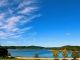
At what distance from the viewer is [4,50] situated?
63.0 m

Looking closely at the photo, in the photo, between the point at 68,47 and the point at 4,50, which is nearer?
the point at 4,50

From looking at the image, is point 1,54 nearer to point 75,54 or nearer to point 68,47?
point 75,54

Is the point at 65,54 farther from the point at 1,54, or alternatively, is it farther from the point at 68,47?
the point at 68,47

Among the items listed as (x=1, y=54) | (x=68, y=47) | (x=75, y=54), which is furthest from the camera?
(x=68, y=47)

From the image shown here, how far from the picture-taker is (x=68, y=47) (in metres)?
196

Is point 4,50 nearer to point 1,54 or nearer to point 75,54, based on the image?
point 1,54

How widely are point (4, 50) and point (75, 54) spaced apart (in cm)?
2176

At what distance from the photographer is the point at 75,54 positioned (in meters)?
55.3

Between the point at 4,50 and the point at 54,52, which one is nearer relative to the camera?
the point at 54,52

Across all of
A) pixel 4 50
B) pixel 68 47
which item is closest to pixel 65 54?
pixel 4 50

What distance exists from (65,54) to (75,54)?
266 centimetres

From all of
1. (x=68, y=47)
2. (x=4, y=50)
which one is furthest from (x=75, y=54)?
(x=68, y=47)

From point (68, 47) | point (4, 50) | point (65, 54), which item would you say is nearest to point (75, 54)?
point (65, 54)

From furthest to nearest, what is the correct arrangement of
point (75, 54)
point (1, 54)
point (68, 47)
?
point (68, 47)
point (1, 54)
point (75, 54)
